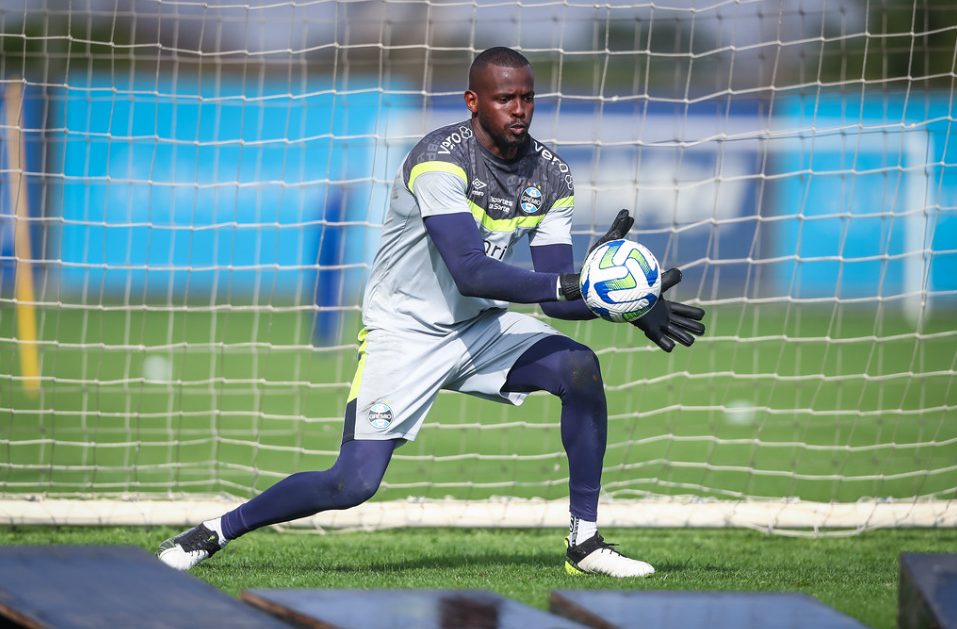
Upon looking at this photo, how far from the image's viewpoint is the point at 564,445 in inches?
184

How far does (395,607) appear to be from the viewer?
318 cm

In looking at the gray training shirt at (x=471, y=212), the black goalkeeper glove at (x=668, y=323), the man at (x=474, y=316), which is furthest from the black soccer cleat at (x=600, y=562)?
the gray training shirt at (x=471, y=212)

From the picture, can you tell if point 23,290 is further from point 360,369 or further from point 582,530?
point 582,530

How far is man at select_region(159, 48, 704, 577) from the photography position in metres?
4.43

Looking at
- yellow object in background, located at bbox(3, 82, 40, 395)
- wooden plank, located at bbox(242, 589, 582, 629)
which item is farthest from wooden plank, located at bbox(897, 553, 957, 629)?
yellow object in background, located at bbox(3, 82, 40, 395)

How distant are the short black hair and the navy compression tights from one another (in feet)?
3.38

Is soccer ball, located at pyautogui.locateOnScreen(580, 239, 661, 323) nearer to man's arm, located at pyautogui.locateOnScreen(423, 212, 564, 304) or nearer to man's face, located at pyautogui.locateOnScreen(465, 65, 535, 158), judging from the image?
man's arm, located at pyautogui.locateOnScreen(423, 212, 564, 304)

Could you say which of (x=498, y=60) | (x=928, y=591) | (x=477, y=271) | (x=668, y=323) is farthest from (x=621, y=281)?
(x=928, y=591)

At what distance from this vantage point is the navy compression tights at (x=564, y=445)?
445cm

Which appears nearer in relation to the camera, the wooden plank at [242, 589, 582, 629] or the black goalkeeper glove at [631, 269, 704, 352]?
the wooden plank at [242, 589, 582, 629]

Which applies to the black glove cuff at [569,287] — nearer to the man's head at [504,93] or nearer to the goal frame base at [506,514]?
the man's head at [504,93]

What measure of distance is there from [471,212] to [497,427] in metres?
3.66

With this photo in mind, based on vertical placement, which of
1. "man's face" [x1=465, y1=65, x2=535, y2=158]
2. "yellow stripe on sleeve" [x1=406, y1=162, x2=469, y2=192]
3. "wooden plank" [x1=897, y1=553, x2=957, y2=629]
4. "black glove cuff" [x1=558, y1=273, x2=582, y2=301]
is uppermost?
"man's face" [x1=465, y1=65, x2=535, y2=158]

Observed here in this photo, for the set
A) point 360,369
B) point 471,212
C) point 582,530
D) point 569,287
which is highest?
point 471,212
